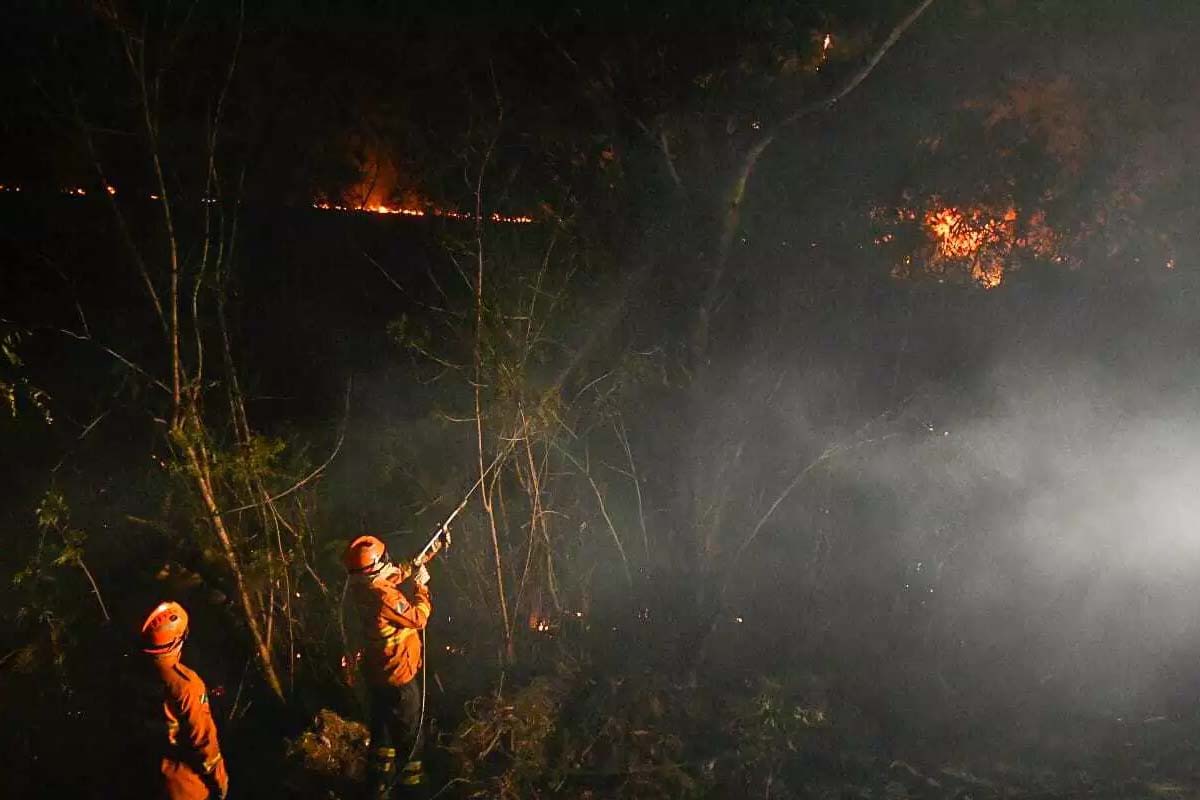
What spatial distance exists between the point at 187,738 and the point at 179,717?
12 cm

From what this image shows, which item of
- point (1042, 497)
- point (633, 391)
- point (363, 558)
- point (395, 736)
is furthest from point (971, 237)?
point (395, 736)

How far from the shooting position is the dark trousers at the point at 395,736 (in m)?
5.63

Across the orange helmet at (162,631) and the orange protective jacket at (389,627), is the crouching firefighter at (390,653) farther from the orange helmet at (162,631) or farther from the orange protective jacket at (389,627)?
the orange helmet at (162,631)

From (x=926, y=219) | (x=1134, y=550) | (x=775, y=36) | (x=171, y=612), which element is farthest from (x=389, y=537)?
(x=1134, y=550)

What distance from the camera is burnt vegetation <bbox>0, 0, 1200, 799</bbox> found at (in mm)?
6336

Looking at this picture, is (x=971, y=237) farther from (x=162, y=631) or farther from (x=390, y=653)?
(x=162, y=631)

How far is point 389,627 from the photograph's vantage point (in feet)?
17.8

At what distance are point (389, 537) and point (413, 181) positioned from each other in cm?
309

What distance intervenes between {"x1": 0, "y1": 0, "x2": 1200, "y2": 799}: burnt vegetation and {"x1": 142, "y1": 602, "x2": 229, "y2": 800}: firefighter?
1.17 m

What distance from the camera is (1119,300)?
8773mm

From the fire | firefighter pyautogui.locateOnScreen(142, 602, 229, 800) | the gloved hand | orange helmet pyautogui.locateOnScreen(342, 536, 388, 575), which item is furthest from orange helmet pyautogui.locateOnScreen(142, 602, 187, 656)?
the fire

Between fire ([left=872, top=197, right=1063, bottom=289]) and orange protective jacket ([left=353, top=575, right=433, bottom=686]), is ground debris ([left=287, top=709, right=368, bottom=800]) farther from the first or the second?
fire ([left=872, top=197, right=1063, bottom=289])

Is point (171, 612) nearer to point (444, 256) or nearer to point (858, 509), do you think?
point (444, 256)

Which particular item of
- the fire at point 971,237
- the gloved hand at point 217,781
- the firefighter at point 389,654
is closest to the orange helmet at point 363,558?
the firefighter at point 389,654
